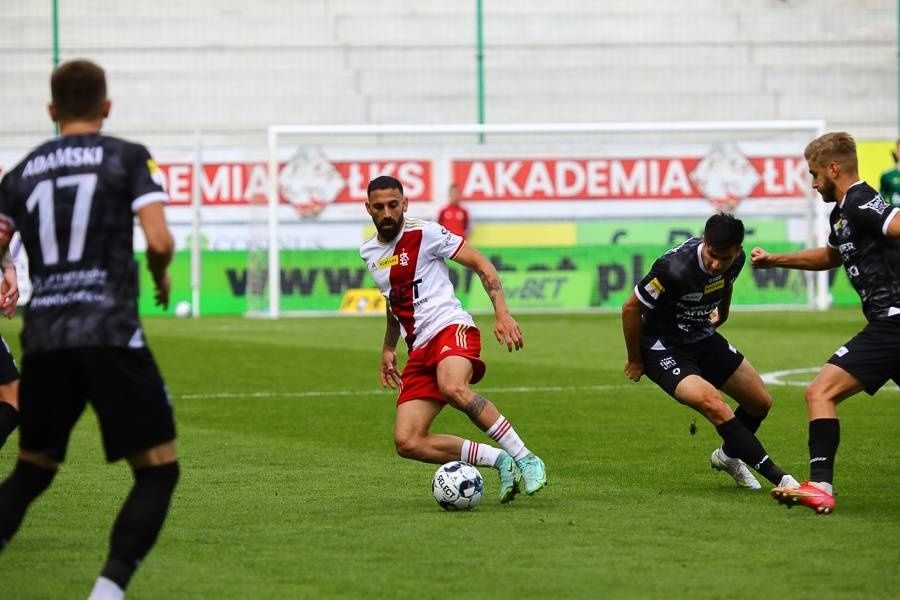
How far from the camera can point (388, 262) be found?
8852 millimetres

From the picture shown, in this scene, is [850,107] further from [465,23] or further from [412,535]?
[412,535]

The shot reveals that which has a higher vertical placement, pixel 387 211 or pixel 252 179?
pixel 252 179

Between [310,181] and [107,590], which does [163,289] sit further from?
[310,181]

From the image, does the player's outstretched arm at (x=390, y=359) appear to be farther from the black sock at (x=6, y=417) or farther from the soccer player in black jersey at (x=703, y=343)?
the black sock at (x=6, y=417)

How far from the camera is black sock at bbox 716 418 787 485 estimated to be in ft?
28.1

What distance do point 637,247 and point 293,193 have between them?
6032 millimetres

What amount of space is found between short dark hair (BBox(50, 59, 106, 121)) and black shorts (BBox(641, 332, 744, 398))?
13.8ft

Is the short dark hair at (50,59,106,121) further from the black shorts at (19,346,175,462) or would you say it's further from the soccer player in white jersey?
the soccer player in white jersey

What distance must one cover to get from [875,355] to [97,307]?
4031 mm

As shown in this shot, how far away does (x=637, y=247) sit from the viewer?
2809 centimetres

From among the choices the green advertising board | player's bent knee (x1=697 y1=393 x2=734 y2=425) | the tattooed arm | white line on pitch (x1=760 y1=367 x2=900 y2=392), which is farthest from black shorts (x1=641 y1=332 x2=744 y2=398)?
A: the green advertising board

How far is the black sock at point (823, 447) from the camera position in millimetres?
7953

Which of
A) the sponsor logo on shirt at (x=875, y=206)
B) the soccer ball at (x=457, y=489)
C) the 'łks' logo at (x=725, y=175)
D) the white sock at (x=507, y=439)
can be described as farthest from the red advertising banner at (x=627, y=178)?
the sponsor logo on shirt at (x=875, y=206)

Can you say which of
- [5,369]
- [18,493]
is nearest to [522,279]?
[5,369]
